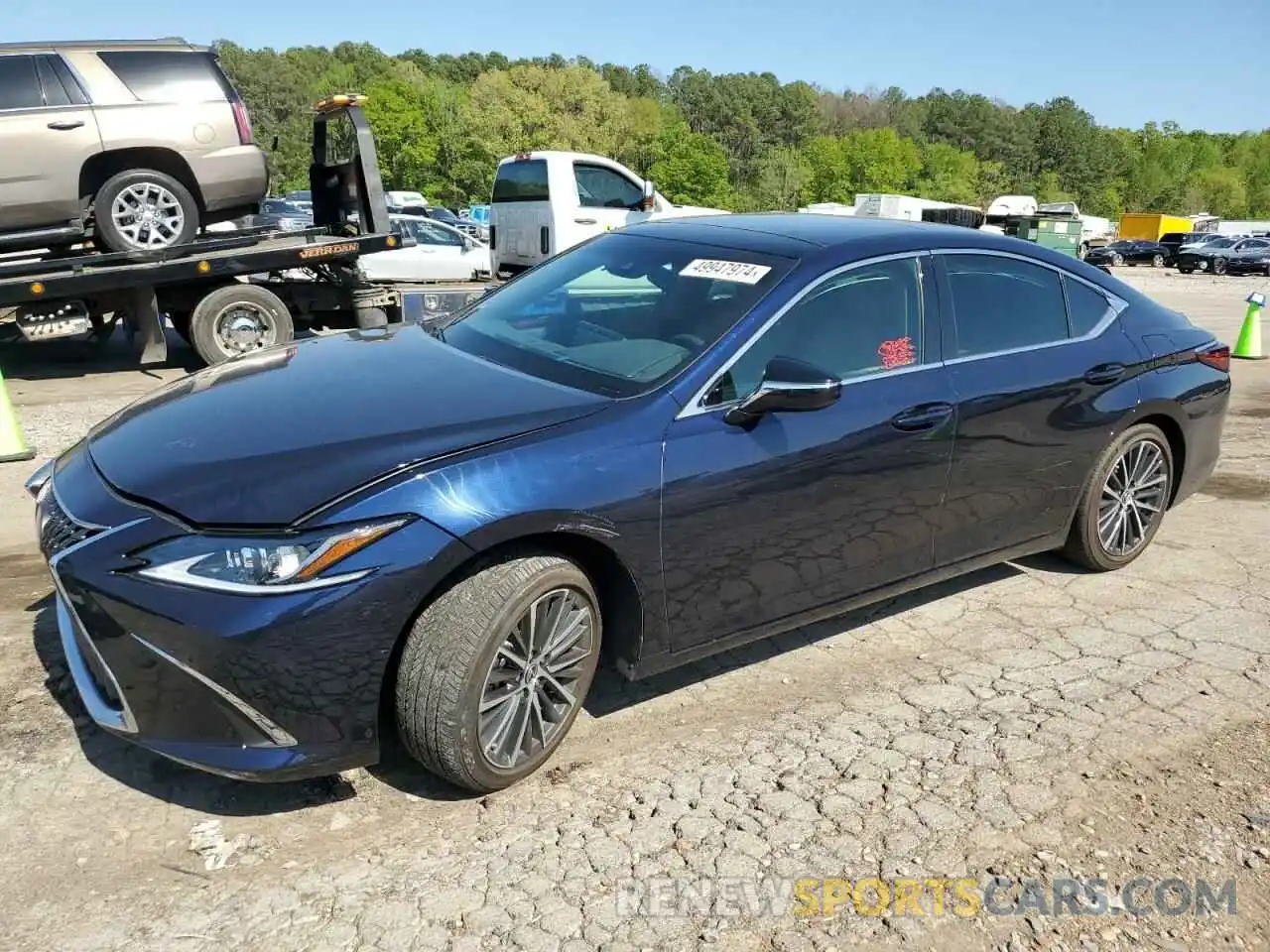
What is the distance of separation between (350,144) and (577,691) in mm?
8414

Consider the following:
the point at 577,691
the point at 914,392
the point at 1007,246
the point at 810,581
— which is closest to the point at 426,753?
the point at 577,691

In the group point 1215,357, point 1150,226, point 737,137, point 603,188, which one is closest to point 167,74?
point 603,188

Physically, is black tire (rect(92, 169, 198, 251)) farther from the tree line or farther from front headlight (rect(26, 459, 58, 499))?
the tree line

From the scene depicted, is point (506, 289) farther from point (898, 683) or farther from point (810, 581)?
point (898, 683)

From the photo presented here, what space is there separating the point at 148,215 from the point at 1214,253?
42.5 m

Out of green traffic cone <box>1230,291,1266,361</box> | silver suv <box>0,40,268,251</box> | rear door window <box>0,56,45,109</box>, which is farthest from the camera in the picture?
green traffic cone <box>1230,291,1266,361</box>

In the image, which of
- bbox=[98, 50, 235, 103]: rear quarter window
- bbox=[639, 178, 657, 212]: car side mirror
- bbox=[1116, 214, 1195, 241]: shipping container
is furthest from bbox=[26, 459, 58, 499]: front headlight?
bbox=[1116, 214, 1195, 241]: shipping container

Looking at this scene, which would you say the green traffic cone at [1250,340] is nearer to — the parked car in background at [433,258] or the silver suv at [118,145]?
the silver suv at [118,145]

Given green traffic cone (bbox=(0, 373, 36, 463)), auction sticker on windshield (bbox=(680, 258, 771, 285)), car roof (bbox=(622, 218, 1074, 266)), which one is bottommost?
green traffic cone (bbox=(0, 373, 36, 463))

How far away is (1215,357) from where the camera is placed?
5.14m

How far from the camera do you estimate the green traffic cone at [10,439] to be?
651 centimetres

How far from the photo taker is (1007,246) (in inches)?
172

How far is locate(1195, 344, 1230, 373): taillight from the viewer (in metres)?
5.05

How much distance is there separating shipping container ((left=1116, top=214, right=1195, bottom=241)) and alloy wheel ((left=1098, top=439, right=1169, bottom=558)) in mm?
64514
